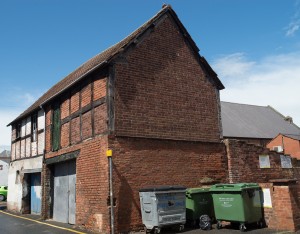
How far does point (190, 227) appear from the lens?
10523 millimetres

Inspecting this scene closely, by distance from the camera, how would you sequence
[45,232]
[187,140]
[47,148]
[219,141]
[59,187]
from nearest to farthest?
[45,232]
[187,140]
[219,141]
[59,187]
[47,148]

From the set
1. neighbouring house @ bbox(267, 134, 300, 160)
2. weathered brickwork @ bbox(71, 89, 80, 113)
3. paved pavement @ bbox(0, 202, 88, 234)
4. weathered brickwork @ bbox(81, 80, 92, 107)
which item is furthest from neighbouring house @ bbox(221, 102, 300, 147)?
paved pavement @ bbox(0, 202, 88, 234)

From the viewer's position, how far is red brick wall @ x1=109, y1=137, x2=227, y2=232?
10273mm

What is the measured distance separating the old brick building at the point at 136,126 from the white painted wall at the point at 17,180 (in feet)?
11.9

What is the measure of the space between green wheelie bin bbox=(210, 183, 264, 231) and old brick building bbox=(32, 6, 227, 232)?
85.9 inches

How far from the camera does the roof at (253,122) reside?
3231 cm

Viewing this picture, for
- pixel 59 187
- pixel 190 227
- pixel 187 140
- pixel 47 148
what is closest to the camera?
pixel 190 227

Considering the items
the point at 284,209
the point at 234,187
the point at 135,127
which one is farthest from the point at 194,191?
the point at 135,127

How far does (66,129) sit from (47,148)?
2.54 m

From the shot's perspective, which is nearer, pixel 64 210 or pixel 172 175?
pixel 172 175

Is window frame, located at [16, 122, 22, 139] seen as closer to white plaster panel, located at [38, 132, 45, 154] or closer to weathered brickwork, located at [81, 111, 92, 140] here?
white plaster panel, located at [38, 132, 45, 154]

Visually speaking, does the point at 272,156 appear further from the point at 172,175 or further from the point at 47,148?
the point at 47,148

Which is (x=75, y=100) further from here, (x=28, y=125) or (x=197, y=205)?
(x=28, y=125)

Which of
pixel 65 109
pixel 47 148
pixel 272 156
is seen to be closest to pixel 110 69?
pixel 65 109
